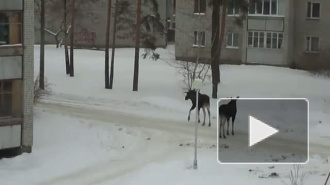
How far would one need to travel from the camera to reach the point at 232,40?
49750 mm

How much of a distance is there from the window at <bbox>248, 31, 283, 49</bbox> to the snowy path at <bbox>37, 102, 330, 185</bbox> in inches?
854

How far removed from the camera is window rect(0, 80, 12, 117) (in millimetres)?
21984

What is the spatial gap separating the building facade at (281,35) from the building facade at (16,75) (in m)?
25.8

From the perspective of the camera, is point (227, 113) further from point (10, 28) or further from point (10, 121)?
point (10, 28)

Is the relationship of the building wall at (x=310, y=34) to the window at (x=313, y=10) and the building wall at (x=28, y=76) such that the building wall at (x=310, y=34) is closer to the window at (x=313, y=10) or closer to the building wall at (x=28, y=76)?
the window at (x=313, y=10)

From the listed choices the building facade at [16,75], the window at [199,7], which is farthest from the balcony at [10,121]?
the window at [199,7]

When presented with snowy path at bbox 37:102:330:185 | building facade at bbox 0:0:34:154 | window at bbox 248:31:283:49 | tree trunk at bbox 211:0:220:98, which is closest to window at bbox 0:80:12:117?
building facade at bbox 0:0:34:154

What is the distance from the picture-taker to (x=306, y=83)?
4069 cm

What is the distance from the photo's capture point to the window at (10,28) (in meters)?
22.0

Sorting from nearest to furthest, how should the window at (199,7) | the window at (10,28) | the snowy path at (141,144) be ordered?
the snowy path at (141,144) → the window at (10,28) → the window at (199,7)

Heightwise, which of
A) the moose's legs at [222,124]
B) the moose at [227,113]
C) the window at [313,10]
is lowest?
the moose's legs at [222,124]

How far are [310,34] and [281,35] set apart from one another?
2.17m

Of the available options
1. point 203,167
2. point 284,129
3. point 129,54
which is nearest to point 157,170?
point 203,167

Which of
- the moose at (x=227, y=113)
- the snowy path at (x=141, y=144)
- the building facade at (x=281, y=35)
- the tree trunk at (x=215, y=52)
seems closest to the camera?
the snowy path at (x=141, y=144)
